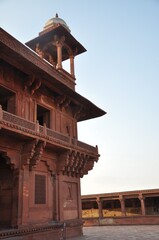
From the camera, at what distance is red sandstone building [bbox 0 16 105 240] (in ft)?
34.3

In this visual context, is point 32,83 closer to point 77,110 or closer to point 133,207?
point 77,110

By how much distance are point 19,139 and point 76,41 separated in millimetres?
8304

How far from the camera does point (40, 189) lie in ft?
39.0

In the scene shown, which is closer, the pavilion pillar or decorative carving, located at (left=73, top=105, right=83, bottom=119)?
the pavilion pillar

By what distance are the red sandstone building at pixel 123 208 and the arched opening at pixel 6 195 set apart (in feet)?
49.4

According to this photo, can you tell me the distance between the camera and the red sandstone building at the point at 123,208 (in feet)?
76.1

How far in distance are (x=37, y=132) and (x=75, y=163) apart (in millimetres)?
3826

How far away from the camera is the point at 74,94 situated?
13.9 m

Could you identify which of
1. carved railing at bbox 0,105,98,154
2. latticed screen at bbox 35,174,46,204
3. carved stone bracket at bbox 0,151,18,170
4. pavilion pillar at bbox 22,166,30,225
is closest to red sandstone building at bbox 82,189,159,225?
carved railing at bbox 0,105,98,154

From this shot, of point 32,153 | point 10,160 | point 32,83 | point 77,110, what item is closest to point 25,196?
point 10,160

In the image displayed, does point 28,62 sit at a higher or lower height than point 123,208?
higher

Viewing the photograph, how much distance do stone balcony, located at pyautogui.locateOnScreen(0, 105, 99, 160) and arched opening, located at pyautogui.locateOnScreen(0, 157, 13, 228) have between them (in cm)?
196

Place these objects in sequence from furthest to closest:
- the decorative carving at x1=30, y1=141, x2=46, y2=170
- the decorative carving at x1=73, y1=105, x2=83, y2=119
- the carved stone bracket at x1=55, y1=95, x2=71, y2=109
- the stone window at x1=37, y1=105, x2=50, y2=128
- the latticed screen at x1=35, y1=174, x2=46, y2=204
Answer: the decorative carving at x1=73, y1=105, x2=83, y2=119 < the carved stone bracket at x1=55, y1=95, x2=71, y2=109 < the stone window at x1=37, y1=105, x2=50, y2=128 < the latticed screen at x1=35, y1=174, x2=46, y2=204 < the decorative carving at x1=30, y1=141, x2=46, y2=170

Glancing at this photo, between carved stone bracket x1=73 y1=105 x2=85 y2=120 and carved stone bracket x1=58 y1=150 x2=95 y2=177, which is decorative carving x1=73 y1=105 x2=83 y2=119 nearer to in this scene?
carved stone bracket x1=73 y1=105 x2=85 y2=120
